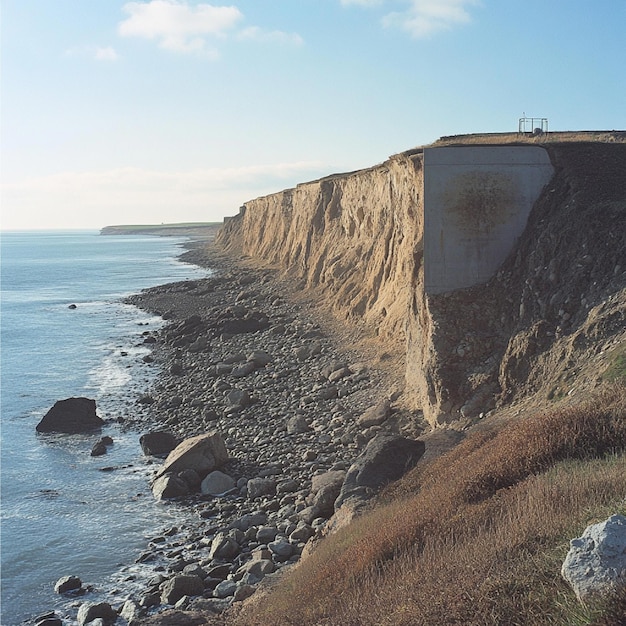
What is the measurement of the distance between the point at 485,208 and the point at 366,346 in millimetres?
8958

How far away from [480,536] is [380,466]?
514 cm

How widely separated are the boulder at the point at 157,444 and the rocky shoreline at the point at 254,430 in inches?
37.8

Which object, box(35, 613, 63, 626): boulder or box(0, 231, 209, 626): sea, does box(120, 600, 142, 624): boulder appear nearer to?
box(0, 231, 209, 626): sea

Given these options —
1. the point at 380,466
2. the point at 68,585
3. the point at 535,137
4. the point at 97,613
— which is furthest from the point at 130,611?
the point at 535,137

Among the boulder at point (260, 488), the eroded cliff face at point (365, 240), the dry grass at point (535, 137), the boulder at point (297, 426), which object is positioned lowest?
the boulder at point (260, 488)

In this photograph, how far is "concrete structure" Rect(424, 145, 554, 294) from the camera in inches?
642

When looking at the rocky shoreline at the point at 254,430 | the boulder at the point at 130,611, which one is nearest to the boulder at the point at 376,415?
the rocky shoreline at the point at 254,430

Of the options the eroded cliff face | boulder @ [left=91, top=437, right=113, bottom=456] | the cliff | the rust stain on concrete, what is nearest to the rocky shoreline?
boulder @ [left=91, top=437, right=113, bottom=456]

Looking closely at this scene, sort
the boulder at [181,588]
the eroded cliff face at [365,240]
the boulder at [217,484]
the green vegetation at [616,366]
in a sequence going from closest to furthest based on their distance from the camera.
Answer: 1. the green vegetation at [616,366]
2. the boulder at [181,588]
3. the boulder at [217,484]
4. the eroded cliff face at [365,240]

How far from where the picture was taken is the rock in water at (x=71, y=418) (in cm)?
2286

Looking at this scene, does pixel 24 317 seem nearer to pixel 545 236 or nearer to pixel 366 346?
pixel 366 346

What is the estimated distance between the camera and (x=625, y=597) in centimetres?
463

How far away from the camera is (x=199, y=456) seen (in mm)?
17297

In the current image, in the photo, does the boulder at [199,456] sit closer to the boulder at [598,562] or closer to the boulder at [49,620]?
the boulder at [49,620]
